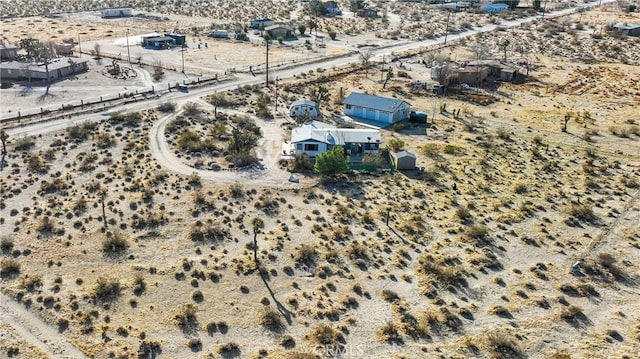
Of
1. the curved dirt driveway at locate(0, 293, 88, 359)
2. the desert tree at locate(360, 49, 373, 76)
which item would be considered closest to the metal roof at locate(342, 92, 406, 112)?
the desert tree at locate(360, 49, 373, 76)

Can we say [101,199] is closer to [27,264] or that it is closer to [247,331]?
[27,264]

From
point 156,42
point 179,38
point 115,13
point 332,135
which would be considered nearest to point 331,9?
point 179,38

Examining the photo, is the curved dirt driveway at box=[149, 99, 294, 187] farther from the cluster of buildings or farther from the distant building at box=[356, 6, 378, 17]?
the distant building at box=[356, 6, 378, 17]

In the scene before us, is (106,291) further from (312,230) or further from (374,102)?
(374,102)

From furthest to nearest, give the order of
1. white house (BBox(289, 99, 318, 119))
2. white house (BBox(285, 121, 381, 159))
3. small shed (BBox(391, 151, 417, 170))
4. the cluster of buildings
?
1. white house (BBox(289, 99, 318, 119))
2. white house (BBox(285, 121, 381, 159))
3. the cluster of buildings
4. small shed (BBox(391, 151, 417, 170))

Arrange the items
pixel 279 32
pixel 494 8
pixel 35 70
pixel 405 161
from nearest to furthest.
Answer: pixel 405 161
pixel 35 70
pixel 279 32
pixel 494 8

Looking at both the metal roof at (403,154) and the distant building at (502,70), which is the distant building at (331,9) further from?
the metal roof at (403,154)
